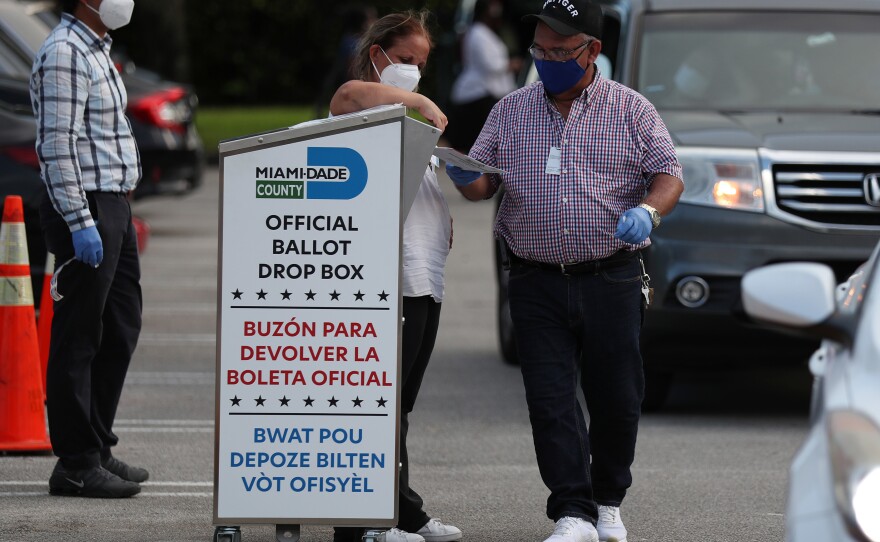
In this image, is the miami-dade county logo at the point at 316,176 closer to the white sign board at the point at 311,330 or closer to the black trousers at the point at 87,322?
the white sign board at the point at 311,330

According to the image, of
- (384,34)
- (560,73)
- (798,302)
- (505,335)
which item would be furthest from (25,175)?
(798,302)

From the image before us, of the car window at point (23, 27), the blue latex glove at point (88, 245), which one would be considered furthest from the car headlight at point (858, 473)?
the car window at point (23, 27)

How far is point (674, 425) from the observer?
8.02 metres

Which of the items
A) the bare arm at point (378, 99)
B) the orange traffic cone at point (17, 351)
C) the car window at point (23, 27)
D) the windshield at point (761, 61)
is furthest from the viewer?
the car window at point (23, 27)

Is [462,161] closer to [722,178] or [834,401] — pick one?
[834,401]

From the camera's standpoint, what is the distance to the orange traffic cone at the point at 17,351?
23.2 feet

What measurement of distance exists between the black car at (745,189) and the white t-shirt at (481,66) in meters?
10.2

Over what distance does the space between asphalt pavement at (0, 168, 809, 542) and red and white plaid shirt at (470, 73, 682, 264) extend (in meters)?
1.11

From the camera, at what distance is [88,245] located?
5938mm

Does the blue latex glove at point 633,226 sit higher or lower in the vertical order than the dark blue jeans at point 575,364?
higher

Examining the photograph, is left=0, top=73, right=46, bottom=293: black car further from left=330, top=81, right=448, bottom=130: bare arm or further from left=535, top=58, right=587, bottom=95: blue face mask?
left=535, top=58, right=587, bottom=95: blue face mask

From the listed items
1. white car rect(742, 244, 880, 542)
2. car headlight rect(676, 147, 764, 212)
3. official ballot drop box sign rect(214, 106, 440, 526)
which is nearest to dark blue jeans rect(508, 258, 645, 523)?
official ballot drop box sign rect(214, 106, 440, 526)

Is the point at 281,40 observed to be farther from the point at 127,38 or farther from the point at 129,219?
the point at 129,219

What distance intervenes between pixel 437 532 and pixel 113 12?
229cm
